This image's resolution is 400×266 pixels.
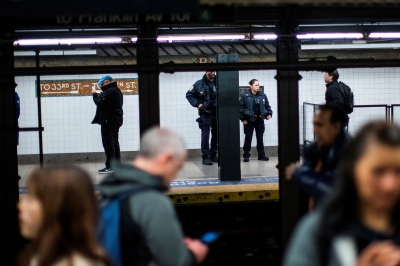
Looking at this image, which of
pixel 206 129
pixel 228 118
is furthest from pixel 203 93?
pixel 228 118

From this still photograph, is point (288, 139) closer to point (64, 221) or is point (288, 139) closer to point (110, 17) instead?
point (110, 17)

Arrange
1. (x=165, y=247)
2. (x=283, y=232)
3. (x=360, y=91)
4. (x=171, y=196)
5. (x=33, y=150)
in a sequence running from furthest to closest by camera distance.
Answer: (x=360, y=91) → (x=33, y=150) → (x=171, y=196) → (x=283, y=232) → (x=165, y=247)

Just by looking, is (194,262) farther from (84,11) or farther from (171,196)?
(171,196)

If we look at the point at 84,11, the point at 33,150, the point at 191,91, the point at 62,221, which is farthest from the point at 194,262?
the point at 33,150

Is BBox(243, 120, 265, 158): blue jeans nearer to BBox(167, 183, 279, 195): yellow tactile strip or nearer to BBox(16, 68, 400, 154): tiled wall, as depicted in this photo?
BBox(16, 68, 400, 154): tiled wall

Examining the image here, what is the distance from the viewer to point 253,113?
11758 mm

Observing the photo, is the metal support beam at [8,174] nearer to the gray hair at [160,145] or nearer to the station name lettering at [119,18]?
the station name lettering at [119,18]

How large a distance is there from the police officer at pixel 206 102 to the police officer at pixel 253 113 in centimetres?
94

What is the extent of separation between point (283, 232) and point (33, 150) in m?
7.99

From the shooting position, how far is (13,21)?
4.81 metres

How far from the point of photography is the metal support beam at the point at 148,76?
15.9 ft

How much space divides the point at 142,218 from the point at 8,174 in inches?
109

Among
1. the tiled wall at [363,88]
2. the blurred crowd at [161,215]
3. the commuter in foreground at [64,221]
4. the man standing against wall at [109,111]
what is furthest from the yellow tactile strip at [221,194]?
the tiled wall at [363,88]

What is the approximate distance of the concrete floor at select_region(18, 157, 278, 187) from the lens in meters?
9.30
